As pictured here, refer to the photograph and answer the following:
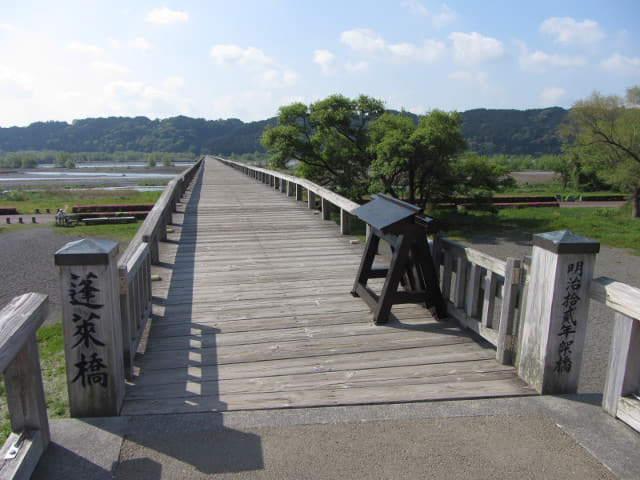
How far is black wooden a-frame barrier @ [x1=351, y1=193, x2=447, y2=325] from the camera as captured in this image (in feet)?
13.1

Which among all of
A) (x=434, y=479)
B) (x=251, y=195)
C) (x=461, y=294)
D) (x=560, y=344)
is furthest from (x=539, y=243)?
(x=251, y=195)

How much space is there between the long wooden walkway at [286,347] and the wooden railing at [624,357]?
51 cm

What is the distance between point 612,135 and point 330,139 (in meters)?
18.5

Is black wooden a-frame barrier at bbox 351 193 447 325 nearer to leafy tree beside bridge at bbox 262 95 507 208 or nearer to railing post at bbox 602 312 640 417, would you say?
railing post at bbox 602 312 640 417

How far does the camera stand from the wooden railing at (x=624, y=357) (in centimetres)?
256

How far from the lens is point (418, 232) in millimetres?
4012

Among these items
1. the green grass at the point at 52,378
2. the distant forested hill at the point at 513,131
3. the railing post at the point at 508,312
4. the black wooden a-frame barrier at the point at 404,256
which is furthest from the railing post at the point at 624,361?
the distant forested hill at the point at 513,131

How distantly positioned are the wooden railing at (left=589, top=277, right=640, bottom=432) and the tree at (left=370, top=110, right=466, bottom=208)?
69.1 feet

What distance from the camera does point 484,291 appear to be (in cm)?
384

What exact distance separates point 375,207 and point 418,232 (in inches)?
26.7

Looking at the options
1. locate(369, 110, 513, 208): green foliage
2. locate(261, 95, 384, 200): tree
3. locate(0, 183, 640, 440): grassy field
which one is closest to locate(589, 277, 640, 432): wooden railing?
locate(0, 183, 640, 440): grassy field

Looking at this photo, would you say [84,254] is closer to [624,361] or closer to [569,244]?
[569,244]

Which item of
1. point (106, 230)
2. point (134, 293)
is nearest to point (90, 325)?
point (134, 293)

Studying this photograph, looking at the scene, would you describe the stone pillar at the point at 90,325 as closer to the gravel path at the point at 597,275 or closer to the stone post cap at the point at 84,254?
the stone post cap at the point at 84,254
